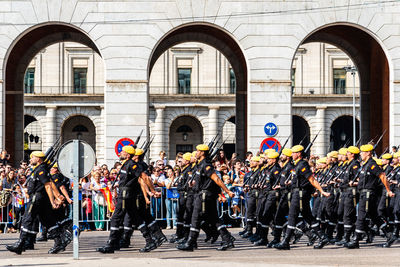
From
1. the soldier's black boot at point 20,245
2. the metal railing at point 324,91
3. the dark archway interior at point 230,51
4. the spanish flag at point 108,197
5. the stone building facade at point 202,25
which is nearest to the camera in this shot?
the soldier's black boot at point 20,245

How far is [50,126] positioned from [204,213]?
50.9 metres

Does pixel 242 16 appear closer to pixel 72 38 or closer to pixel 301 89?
pixel 72 38

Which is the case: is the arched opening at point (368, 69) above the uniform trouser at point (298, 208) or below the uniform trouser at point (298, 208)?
above

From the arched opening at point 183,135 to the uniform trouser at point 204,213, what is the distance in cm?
5239

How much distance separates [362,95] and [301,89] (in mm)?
34865

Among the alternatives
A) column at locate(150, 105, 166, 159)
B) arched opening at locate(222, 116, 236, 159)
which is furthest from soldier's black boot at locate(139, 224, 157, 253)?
arched opening at locate(222, 116, 236, 159)

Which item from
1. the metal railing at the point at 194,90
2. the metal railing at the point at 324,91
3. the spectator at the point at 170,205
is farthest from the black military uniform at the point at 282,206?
the metal railing at the point at 324,91

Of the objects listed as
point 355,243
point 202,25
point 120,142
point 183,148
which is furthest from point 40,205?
point 183,148

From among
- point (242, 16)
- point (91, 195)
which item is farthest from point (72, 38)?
point (91, 195)

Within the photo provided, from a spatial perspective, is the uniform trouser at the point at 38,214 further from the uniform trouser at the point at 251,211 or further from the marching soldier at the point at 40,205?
the uniform trouser at the point at 251,211

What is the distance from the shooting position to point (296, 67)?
235ft

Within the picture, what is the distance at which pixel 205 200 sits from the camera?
64.3 ft

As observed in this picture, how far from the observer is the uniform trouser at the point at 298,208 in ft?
64.8

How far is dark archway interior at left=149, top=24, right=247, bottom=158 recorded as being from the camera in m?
35.0
